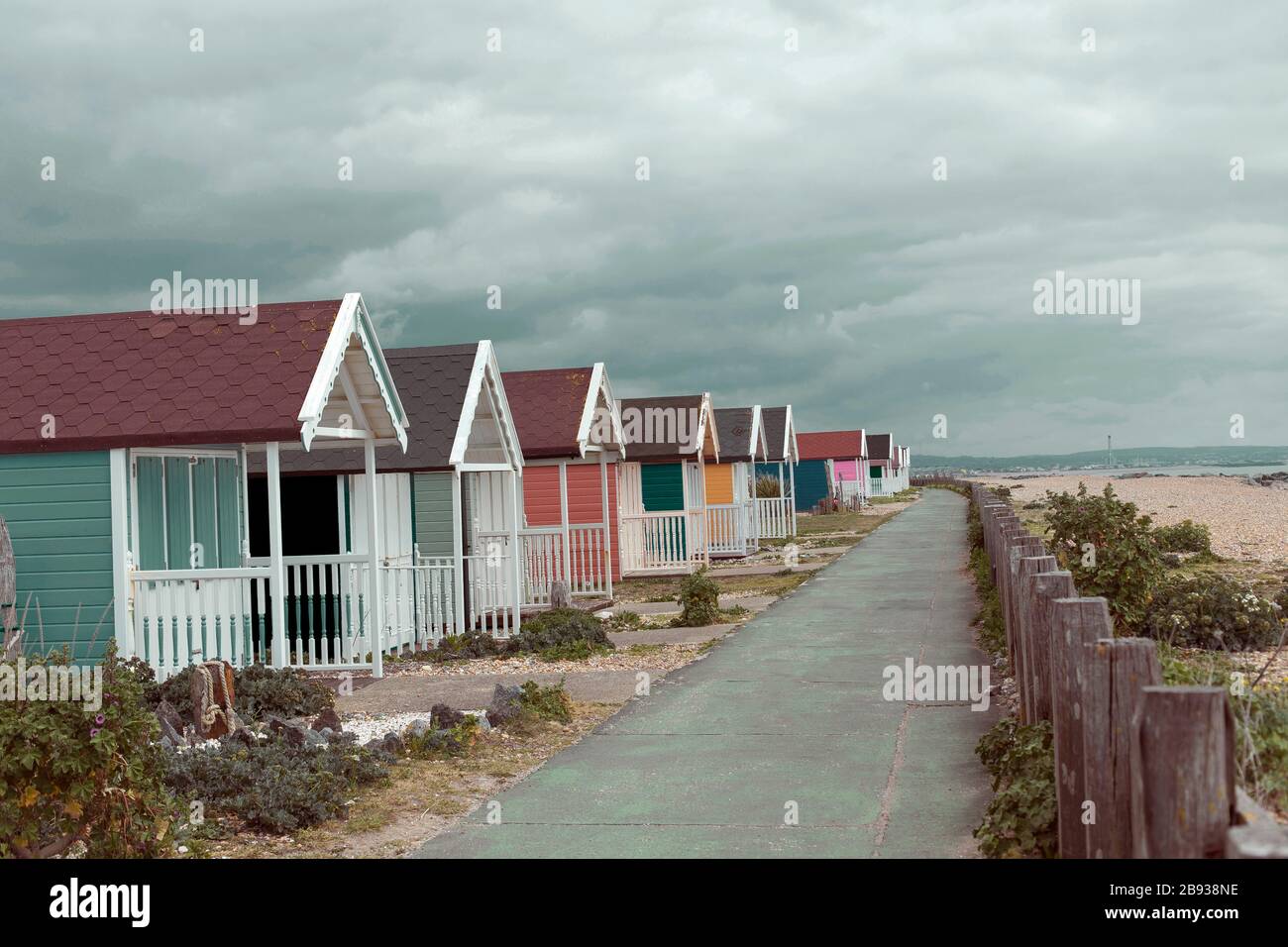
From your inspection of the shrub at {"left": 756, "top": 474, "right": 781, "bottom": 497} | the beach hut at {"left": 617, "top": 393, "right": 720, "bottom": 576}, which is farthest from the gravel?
the shrub at {"left": 756, "top": 474, "right": 781, "bottom": 497}

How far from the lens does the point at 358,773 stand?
8367mm

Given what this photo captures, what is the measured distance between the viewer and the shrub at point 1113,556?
11375 mm

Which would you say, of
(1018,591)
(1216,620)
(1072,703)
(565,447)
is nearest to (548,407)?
(565,447)

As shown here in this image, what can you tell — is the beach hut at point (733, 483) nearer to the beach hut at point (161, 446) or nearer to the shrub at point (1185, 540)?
the shrub at point (1185, 540)

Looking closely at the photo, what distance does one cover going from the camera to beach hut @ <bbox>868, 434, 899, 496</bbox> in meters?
101

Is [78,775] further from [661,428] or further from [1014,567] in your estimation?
[661,428]

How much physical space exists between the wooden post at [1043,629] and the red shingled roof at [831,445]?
239 feet

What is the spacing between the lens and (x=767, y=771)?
8406 millimetres

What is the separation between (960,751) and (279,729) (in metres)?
4.80

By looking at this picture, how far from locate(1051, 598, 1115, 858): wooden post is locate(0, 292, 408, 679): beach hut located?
8426 millimetres

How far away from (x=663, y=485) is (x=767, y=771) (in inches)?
951
